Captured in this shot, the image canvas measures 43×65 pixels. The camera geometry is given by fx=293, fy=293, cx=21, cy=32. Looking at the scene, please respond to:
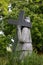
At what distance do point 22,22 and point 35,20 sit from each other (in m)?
6.24

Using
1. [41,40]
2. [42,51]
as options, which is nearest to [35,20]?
[41,40]

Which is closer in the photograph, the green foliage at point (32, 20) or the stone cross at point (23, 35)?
the stone cross at point (23, 35)

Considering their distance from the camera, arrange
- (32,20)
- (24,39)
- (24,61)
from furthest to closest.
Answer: (32,20) < (24,39) < (24,61)

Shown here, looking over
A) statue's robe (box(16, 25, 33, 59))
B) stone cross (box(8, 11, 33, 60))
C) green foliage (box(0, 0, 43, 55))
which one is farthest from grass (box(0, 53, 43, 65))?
green foliage (box(0, 0, 43, 55))

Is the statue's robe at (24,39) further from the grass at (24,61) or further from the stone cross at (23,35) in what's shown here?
the grass at (24,61)

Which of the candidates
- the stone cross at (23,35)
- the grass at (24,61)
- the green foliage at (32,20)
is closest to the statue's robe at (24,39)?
the stone cross at (23,35)

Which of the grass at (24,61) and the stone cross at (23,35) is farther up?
the grass at (24,61)

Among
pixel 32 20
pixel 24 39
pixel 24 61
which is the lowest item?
pixel 32 20

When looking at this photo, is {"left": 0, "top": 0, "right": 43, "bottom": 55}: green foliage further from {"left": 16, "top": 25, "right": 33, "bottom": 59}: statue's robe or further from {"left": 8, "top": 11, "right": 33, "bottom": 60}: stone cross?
{"left": 16, "top": 25, "right": 33, "bottom": 59}: statue's robe

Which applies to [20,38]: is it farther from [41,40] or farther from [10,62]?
[41,40]

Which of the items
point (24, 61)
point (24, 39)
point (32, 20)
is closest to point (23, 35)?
point (24, 39)

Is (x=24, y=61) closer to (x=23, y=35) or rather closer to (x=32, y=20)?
(x=23, y=35)

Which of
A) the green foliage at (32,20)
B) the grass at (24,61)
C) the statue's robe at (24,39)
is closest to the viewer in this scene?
the grass at (24,61)

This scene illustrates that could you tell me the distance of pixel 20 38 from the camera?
31.6ft
